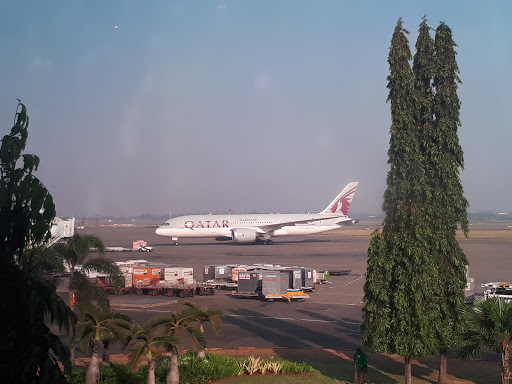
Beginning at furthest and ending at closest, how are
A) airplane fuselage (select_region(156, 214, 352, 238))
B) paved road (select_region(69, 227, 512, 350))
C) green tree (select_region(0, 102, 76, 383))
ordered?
airplane fuselage (select_region(156, 214, 352, 238)), paved road (select_region(69, 227, 512, 350)), green tree (select_region(0, 102, 76, 383))

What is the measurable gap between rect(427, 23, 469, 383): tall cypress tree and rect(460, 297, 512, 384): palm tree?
51.3 inches

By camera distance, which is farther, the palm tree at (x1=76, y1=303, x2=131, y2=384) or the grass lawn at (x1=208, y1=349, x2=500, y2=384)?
the grass lawn at (x1=208, y1=349, x2=500, y2=384)

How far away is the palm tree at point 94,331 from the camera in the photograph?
17.8 metres

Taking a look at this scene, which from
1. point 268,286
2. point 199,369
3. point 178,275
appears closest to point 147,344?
point 199,369

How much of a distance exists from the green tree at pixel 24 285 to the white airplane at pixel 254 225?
7710cm

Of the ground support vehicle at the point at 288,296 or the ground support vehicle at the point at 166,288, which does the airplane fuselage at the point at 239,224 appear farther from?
the ground support vehicle at the point at 288,296

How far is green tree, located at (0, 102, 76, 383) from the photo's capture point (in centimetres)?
928

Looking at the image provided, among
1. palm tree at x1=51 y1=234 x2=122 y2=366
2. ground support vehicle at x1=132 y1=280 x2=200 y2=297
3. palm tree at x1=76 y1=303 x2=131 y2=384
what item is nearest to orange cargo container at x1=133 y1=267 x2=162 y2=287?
ground support vehicle at x1=132 y1=280 x2=200 y2=297

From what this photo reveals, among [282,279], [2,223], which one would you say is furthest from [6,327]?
[282,279]

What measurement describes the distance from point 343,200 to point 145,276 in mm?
61324

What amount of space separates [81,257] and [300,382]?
10.0m

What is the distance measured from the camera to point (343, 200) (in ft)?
326

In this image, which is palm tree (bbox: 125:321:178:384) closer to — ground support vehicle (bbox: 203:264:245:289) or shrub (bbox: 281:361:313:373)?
shrub (bbox: 281:361:313:373)

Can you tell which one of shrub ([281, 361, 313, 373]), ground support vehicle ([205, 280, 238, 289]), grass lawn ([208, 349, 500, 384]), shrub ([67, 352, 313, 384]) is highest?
ground support vehicle ([205, 280, 238, 289])
